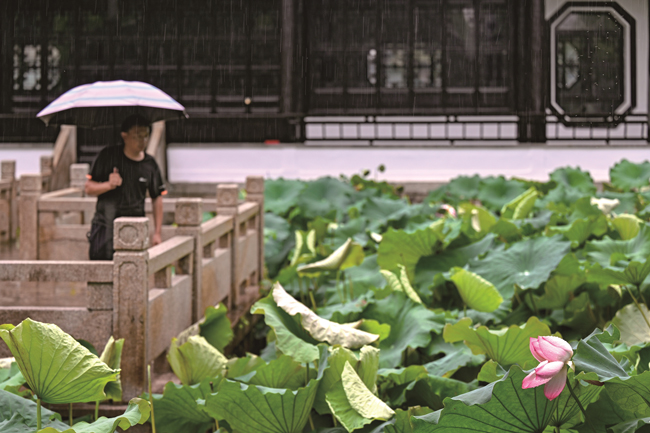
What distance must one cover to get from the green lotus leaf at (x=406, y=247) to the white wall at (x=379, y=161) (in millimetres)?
6440

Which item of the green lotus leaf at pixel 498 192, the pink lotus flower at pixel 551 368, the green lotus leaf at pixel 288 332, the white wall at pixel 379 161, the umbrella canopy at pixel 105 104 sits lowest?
the green lotus leaf at pixel 288 332

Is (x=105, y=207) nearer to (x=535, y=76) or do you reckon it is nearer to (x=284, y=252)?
(x=284, y=252)

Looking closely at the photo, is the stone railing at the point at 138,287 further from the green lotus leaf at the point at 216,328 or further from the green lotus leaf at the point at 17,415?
the green lotus leaf at the point at 17,415

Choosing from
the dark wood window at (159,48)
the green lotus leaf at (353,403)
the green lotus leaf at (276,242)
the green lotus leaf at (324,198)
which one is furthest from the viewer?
the dark wood window at (159,48)

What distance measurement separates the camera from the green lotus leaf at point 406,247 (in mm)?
2838

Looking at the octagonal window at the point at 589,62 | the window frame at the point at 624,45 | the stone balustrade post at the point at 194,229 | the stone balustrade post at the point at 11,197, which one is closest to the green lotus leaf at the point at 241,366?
the stone balustrade post at the point at 194,229

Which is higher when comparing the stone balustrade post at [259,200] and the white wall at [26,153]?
the white wall at [26,153]

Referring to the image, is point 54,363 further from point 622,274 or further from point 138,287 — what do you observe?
point 622,274

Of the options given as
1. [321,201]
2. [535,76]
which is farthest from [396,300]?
[535,76]

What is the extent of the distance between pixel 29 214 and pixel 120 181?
198 centimetres

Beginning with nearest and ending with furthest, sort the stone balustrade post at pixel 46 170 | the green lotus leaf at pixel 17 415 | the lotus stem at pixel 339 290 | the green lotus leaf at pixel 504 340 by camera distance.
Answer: the green lotus leaf at pixel 17 415 → the green lotus leaf at pixel 504 340 → the lotus stem at pixel 339 290 → the stone balustrade post at pixel 46 170

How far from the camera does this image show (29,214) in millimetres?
5027

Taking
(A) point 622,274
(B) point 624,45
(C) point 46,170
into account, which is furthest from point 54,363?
(B) point 624,45

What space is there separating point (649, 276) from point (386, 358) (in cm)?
→ 88
